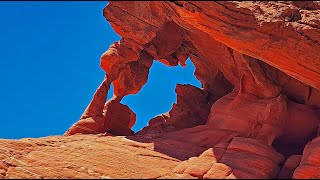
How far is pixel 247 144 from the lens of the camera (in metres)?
19.7

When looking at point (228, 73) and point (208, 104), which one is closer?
point (228, 73)

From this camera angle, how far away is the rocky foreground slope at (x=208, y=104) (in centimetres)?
1805

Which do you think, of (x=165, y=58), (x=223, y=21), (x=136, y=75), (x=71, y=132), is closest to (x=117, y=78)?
(x=136, y=75)

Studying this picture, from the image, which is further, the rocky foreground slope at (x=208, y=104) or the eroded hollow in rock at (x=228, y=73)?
the eroded hollow in rock at (x=228, y=73)

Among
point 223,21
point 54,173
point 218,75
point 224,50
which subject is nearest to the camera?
point 54,173

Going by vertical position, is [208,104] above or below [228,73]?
below

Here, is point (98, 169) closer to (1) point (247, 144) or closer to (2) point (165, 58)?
(1) point (247, 144)

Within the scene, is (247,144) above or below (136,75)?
below

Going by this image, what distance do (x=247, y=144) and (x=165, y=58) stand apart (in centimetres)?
1150

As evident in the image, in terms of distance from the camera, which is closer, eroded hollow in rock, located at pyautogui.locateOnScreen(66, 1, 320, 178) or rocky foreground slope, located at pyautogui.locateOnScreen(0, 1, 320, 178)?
rocky foreground slope, located at pyautogui.locateOnScreen(0, 1, 320, 178)

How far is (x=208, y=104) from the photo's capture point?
29.4 meters

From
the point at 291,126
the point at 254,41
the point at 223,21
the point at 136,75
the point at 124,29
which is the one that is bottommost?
the point at 291,126

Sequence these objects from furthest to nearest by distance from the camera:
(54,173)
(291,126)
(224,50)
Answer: (224,50) → (291,126) → (54,173)

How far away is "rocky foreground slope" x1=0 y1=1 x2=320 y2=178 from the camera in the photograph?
1805 centimetres
